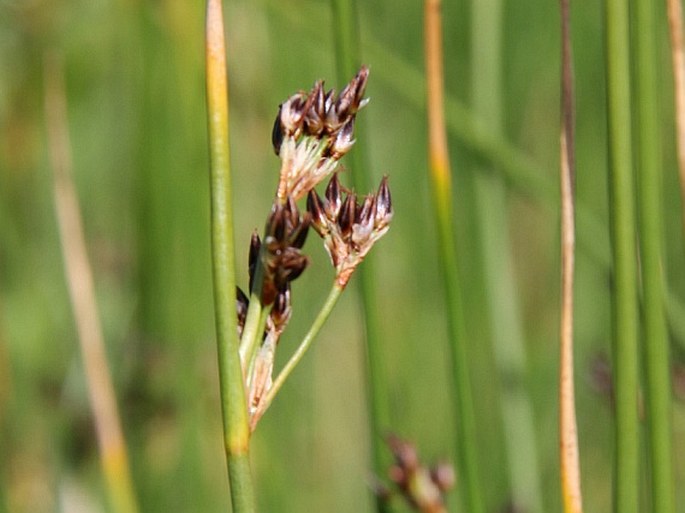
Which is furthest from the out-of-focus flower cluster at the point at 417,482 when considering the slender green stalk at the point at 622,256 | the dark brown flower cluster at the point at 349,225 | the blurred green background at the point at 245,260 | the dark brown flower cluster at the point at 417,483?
the blurred green background at the point at 245,260

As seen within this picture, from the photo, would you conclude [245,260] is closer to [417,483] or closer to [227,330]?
[417,483]

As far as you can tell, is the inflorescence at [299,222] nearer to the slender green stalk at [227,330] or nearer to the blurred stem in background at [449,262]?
the slender green stalk at [227,330]

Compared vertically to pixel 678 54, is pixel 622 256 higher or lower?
lower

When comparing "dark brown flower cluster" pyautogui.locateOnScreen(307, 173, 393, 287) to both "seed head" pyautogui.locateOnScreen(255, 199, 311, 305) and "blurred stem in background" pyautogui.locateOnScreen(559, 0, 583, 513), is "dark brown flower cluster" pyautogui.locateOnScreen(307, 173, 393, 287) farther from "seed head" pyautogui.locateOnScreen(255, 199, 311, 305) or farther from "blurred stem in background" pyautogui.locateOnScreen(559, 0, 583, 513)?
"blurred stem in background" pyautogui.locateOnScreen(559, 0, 583, 513)

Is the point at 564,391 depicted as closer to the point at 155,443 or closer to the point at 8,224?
the point at 155,443

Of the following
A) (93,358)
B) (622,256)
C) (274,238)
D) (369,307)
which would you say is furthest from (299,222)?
(93,358)

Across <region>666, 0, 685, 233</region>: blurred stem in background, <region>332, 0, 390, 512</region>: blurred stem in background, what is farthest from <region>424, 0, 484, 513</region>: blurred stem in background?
<region>666, 0, 685, 233</region>: blurred stem in background

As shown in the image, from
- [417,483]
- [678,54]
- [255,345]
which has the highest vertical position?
[678,54]
